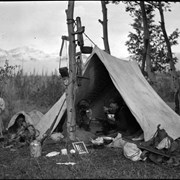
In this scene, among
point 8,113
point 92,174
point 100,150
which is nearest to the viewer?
point 92,174

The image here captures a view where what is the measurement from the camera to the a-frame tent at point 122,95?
6.29m

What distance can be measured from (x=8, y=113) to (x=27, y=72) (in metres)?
5.02

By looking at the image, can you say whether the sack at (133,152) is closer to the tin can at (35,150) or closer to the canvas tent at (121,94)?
the canvas tent at (121,94)

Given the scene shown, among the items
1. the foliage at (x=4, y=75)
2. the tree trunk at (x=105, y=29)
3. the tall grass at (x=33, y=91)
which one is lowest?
the tall grass at (x=33, y=91)

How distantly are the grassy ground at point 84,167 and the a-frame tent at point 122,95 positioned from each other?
102 cm

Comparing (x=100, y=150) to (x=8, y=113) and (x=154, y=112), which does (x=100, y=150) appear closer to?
(x=154, y=112)

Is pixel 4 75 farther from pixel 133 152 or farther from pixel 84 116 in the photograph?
pixel 133 152

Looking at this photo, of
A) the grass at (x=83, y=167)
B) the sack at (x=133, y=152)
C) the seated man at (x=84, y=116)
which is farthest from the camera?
the seated man at (x=84, y=116)

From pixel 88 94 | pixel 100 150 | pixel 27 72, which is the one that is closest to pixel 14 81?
pixel 27 72

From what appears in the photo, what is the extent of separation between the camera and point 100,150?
18.7 feet

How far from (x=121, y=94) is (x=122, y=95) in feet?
0.09

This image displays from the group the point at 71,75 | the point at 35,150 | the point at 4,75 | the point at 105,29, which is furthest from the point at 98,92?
the point at 105,29

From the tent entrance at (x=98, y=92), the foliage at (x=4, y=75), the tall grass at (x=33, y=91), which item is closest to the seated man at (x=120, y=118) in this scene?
the tent entrance at (x=98, y=92)

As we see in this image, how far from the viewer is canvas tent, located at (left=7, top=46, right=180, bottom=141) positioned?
6.29 metres
